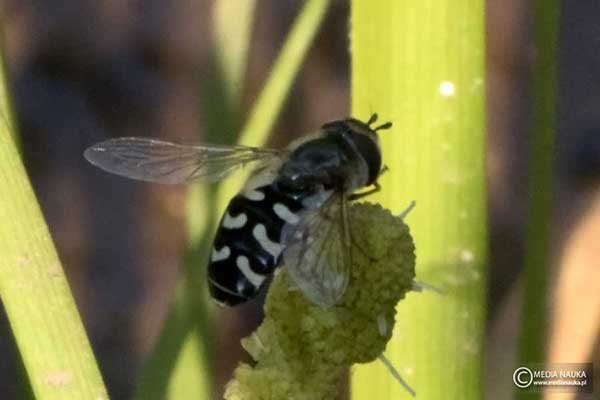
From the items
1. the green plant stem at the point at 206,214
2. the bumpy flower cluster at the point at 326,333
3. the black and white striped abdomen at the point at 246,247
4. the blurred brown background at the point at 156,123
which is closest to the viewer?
the bumpy flower cluster at the point at 326,333

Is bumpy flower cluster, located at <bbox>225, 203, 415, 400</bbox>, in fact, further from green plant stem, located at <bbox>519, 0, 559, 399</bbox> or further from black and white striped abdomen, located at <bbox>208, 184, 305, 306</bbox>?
green plant stem, located at <bbox>519, 0, 559, 399</bbox>

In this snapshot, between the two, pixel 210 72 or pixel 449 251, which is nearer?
pixel 449 251

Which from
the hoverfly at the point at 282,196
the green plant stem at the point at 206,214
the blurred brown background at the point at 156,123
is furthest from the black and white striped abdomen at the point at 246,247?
the blurred brown background at the point at 156,123

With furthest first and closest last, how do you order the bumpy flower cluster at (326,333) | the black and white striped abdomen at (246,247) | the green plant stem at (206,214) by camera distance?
the green plant stem at (206,214)
the black and white striped abdomen at (246,247)
the bumpy flower cluster at (326,333)

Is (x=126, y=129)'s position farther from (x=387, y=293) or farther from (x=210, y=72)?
(x=387, y=293)

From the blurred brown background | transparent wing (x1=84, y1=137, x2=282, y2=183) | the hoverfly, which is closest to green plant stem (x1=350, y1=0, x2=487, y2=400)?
the hoverfly

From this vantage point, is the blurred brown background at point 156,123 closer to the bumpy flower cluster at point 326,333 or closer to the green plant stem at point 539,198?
the green plant stem at point 539,198

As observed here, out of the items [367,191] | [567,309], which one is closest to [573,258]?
[567,309]
